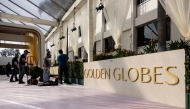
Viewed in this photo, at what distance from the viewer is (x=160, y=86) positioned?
336cm

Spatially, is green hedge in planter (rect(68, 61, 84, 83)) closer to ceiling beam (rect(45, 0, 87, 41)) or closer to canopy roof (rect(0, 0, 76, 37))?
ceiling beam (rect(45, 0, 87, 41))

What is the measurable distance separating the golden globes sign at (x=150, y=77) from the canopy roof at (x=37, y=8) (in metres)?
9.33

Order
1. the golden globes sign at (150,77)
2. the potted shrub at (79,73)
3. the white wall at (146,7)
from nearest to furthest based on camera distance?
1. the golden globes sign at (150,77)
2. the potted shrub at (79,73)
3. the white wall at (146,7)

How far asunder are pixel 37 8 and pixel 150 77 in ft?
40.2

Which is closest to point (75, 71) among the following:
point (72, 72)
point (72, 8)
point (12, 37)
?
point (72, 72)

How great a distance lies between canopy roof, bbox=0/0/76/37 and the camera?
1278 cm

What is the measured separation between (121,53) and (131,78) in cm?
146

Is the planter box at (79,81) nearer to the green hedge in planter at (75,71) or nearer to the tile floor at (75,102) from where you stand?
the green hedge in planter at (75,71)

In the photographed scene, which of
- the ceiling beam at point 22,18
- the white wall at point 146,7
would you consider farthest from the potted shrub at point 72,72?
the ceiling beam at point 22,18

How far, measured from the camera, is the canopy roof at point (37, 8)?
41.9ft

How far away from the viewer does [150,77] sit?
3605mm

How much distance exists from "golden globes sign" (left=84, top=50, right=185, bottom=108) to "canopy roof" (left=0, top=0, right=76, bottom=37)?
30.6ft

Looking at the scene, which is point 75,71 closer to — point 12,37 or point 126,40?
point 126,40

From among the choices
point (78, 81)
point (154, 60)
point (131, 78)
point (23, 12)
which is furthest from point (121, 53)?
point (23, 12)
